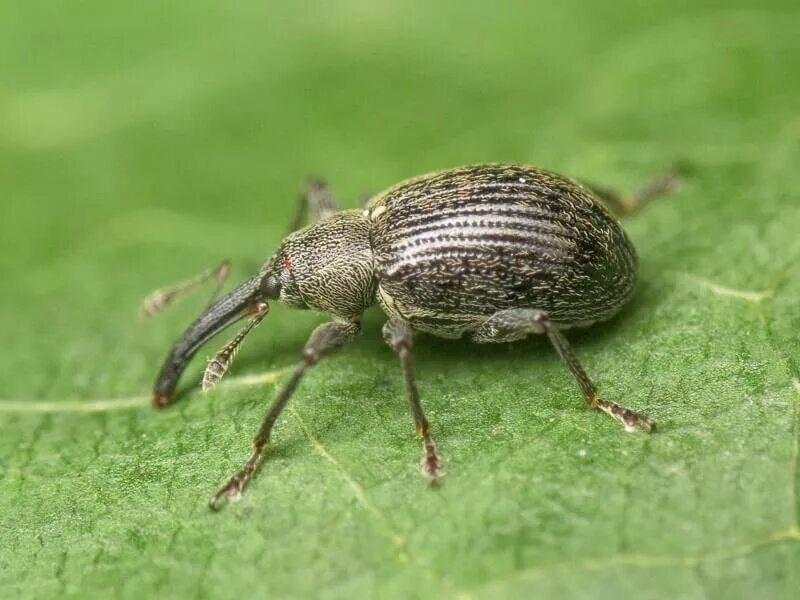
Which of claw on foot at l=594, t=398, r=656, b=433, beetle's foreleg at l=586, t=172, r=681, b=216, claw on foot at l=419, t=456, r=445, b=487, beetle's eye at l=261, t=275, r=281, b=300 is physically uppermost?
beetle's foreleg at l=586, t=172, r=681, b=216

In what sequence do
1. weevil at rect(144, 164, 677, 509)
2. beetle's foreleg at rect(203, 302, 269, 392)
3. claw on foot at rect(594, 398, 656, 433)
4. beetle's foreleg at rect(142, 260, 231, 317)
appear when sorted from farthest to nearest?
beetle's foreleg at rect(142, 260, 231, 317) < beetle's foreleg at rect(203, 302, 269, 392) < weevil at rect(144, 164, 677, 509) < claw on foot at rect(594, 398, 656, 433)

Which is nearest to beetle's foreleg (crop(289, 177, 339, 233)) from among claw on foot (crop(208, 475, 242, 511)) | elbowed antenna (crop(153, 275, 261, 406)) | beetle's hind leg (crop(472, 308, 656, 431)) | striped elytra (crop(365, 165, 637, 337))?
elbowed antenna (crop(153, 275, 261, 406))

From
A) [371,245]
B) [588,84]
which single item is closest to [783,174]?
[588,84]

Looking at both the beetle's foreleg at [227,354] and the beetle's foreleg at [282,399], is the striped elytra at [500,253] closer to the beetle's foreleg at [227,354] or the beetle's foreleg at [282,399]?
the beetle's foreleg at [282,399]

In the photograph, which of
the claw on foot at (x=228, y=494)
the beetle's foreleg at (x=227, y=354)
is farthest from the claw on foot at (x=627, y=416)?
the beetle's foreleg at (x=227, y=354)

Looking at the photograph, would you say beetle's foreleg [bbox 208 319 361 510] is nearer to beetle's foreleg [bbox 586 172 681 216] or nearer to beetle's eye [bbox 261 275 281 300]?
beetle's eye [bbox 261 275 281 300]

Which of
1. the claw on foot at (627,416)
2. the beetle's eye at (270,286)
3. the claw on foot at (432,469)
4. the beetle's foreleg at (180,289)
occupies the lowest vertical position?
the claw on foot at (432,469)

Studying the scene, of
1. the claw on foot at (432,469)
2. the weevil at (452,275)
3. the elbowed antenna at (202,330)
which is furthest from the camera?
the elbowed antenna at (202,330)

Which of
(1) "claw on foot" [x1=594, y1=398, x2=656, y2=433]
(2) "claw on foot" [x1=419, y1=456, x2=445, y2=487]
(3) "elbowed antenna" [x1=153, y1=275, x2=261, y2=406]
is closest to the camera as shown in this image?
(2) "claw on foot" [x1=419, y1=456, x2=445, y2=487]
